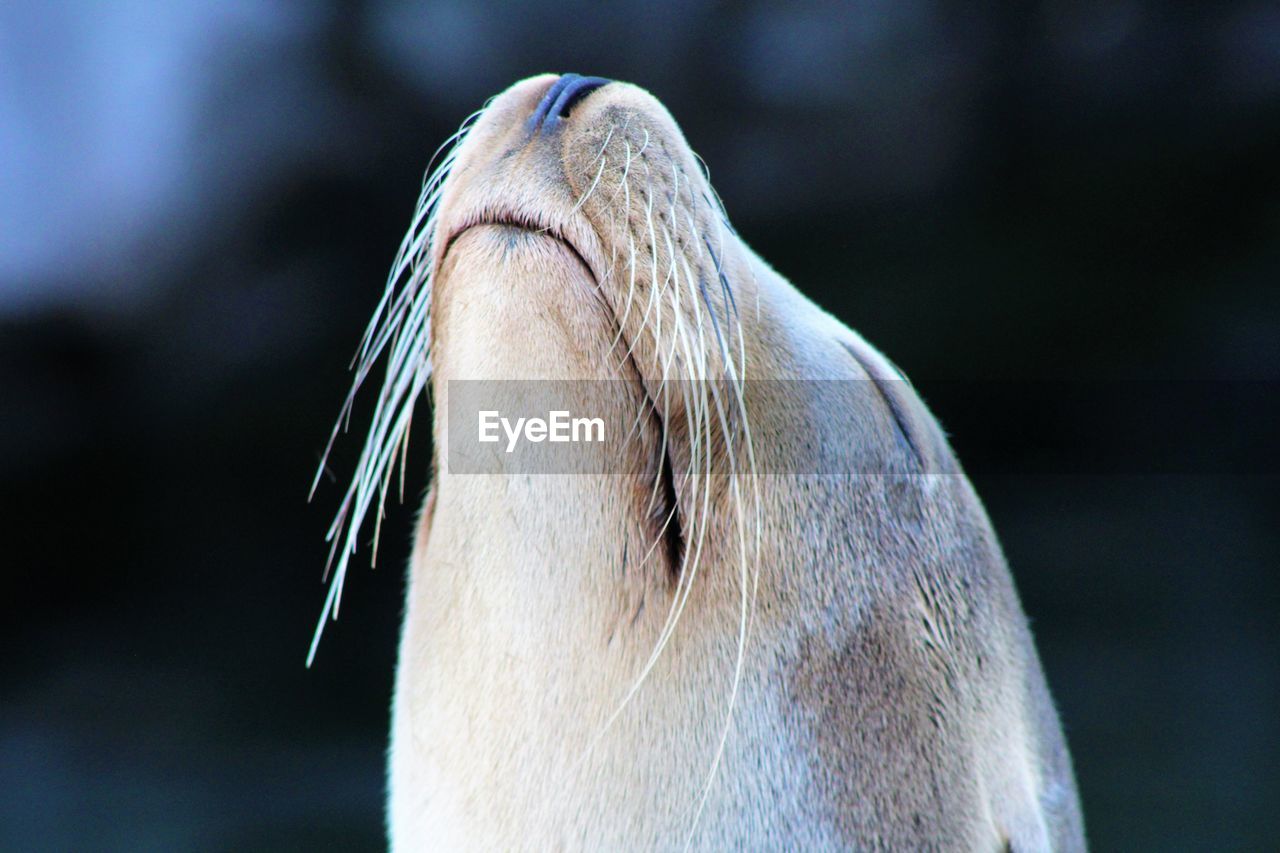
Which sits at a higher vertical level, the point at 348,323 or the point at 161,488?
the point at 348,323

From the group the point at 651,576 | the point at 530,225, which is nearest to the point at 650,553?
the point at 651,576

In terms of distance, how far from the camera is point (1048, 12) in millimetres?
1769

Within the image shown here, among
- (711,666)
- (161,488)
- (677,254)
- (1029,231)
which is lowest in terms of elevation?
(161,488)

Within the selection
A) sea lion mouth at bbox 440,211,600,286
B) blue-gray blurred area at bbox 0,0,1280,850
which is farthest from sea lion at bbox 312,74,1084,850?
blue-gray blurred area at bbox 0,0,1280,850

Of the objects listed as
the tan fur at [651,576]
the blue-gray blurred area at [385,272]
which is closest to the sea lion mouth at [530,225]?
the tan fur at [651,576]

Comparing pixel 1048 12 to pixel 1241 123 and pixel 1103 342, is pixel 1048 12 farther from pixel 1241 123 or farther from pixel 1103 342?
pixel 1103 342

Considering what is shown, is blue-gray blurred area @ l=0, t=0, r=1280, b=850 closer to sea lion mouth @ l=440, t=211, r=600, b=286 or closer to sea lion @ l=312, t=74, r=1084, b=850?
sea lion @ l=312, t=74, r=1084, b=850

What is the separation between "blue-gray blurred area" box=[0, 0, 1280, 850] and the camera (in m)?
1.68

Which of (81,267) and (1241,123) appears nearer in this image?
(81,267)

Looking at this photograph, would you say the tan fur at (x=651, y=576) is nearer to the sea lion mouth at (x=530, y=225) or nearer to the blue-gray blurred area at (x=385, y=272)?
the sea lion mouth at (x=530, y=225)

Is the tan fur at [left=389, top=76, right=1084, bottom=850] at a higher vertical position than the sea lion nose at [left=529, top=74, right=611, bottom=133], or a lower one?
lower

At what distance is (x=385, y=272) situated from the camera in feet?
6.17

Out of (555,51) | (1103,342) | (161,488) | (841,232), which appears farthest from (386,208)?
(1103,342)

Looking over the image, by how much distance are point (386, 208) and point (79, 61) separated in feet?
1.80
